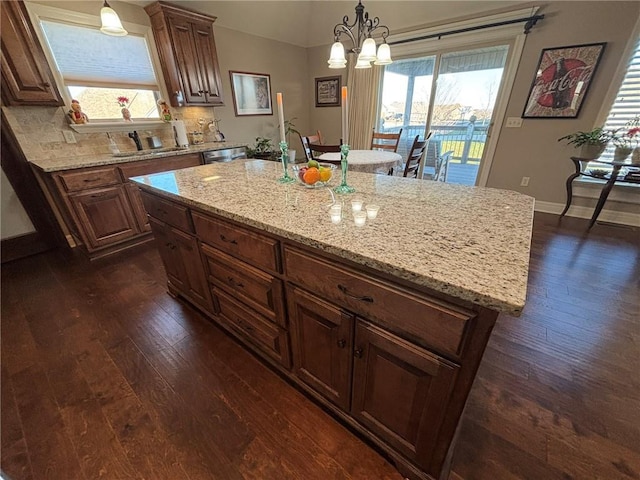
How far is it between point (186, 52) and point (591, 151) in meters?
4.72

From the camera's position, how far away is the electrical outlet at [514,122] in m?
3.26

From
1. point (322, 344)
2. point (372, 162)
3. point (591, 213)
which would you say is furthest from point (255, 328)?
point (591, 213)

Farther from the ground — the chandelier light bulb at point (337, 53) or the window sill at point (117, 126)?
the chandelier light bulb at point (337, 53)

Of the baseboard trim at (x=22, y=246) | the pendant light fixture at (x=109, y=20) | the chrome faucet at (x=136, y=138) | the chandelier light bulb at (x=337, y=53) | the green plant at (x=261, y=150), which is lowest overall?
the baseboard trim at (x=22, y=246)

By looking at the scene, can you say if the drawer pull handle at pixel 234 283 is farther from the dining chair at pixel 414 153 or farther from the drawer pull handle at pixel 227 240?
the dining chair at pixel 414 153

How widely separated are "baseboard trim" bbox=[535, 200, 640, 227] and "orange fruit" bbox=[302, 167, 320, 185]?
12.0 feet

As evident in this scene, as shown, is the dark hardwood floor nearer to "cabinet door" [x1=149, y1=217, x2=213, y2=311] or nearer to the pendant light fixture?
"cabinet door" [x1=149, y1=217, x2=213, y2=311]

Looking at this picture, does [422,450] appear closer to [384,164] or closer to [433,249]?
[433,249]

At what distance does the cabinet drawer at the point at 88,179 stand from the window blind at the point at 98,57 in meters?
1.04

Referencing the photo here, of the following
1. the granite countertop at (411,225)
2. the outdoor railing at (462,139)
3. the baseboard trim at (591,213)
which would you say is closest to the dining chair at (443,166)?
the outdoor railing at (462,139)

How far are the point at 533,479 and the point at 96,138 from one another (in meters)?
4.23

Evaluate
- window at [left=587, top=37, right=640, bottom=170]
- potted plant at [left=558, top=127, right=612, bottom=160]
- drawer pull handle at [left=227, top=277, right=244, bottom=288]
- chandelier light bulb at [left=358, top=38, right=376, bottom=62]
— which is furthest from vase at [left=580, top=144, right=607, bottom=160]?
drawer pull handle at [left=227, top=277, right=244, bottom=288]

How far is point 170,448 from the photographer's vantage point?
3.59ft

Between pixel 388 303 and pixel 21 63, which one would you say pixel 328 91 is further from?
pixel 388 303
